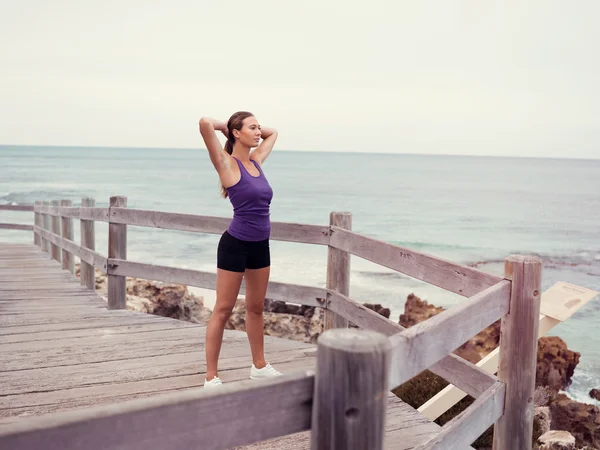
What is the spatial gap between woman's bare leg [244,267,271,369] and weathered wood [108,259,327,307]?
2.90ft

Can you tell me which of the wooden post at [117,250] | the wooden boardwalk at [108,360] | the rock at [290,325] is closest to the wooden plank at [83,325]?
the wooden boardwalk at [108,360]

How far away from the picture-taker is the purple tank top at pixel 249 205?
12.5 feet

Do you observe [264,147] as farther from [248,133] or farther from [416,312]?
[416,312]

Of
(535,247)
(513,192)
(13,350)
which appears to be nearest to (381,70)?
(513,192)

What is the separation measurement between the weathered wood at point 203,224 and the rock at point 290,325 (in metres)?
6.02

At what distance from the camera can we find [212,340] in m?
4.14

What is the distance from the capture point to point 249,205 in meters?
3.83

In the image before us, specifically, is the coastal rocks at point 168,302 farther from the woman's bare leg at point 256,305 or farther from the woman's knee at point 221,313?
the woman's knee at point 221,313

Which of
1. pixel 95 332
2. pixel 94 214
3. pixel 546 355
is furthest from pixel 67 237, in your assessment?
pixel 546 355

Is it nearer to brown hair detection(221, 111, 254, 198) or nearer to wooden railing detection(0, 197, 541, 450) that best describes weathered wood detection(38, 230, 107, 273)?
wooden railing detection(0, 197, 541, 450)

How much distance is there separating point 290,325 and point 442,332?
33.2ft

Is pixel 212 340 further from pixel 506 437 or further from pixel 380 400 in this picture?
pixel 380 400

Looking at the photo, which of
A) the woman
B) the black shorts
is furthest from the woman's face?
the black shorts

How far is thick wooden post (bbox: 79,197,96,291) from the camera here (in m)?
7.85
